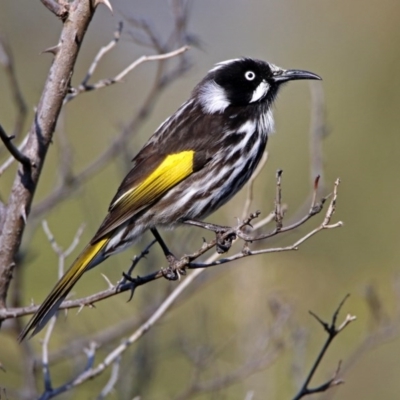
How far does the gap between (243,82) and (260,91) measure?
148mm

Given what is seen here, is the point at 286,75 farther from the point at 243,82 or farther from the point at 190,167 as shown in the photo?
the point at 190,167

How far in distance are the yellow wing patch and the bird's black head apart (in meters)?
0.61

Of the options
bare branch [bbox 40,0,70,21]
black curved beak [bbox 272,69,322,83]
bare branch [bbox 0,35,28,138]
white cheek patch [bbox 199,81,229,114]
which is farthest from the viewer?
black curved beak [bbox 272,69,322,83]

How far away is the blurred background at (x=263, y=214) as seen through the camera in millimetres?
7023

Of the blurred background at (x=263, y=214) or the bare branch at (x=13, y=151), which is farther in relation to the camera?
the blurred background at (x=263, y=214)

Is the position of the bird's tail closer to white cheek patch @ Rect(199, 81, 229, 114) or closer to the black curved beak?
white cheek patch @ Rect(199, 81, 229, 114)

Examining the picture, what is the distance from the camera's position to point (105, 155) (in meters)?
6.86

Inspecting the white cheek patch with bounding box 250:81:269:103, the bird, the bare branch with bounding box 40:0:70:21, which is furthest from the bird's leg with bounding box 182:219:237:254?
the bare branch with bounding box 40:0:70:21

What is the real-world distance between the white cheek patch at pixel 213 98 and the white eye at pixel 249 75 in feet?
0.70

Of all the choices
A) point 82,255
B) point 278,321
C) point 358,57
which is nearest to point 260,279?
point 278,321

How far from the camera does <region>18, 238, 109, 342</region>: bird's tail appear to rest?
5176 millimetres

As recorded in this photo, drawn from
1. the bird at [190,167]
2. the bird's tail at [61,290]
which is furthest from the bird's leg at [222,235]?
the bird's tail at [61,290]

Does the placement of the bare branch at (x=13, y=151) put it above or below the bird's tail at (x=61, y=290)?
above

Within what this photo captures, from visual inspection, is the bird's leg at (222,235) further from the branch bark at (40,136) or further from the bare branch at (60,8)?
the bare branch at (60,8)
